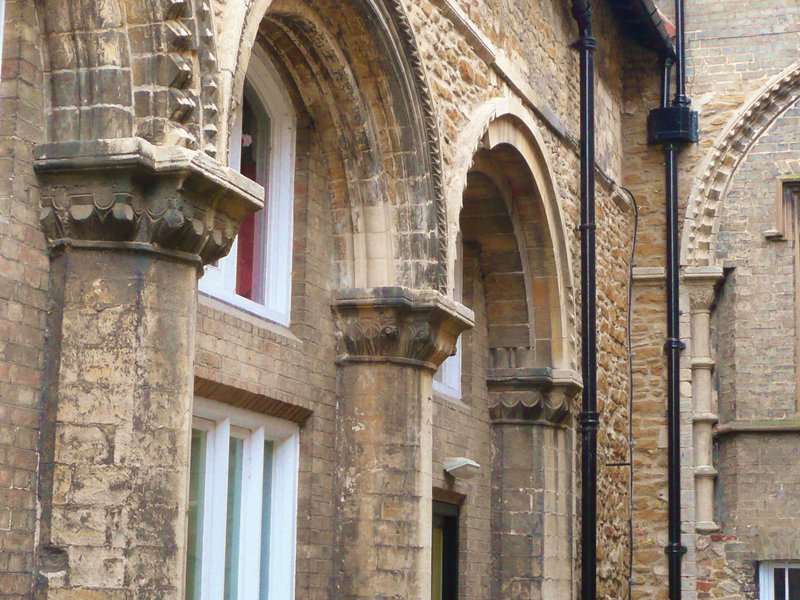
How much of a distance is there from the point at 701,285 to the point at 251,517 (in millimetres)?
7516

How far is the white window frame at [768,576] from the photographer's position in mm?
13773

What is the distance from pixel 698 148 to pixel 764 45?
4.16ft

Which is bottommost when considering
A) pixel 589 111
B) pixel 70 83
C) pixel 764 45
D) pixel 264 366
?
pixel 264 366

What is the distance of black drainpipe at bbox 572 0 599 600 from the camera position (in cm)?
1176

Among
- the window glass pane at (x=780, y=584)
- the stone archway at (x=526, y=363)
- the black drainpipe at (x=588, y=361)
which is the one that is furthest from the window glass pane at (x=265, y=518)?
the window glass pane at (x=780, y=584)

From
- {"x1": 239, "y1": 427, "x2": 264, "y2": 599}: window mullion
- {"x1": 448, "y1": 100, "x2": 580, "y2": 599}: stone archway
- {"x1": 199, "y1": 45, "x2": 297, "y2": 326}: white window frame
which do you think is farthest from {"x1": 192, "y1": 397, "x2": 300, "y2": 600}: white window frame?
{"x1": 448, "y1": 100, "x2": 580, "y2": 599}: stone archway

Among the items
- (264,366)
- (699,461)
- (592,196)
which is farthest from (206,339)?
(699,461)

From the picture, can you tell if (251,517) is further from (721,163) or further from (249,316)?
(721,163)

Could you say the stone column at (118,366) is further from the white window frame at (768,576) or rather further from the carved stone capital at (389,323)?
the white window frame at (768,576)

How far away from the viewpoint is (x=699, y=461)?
13.9 m

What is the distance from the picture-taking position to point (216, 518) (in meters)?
7.46

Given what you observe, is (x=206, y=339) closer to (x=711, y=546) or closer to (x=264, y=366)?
(x=264, y=366)

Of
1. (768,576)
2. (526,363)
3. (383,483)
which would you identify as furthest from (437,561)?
(768,576)

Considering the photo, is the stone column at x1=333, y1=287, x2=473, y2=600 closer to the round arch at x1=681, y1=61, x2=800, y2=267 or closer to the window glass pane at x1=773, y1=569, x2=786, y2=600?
the round arch at x1=681, y1=61, x2=800, y2=267
